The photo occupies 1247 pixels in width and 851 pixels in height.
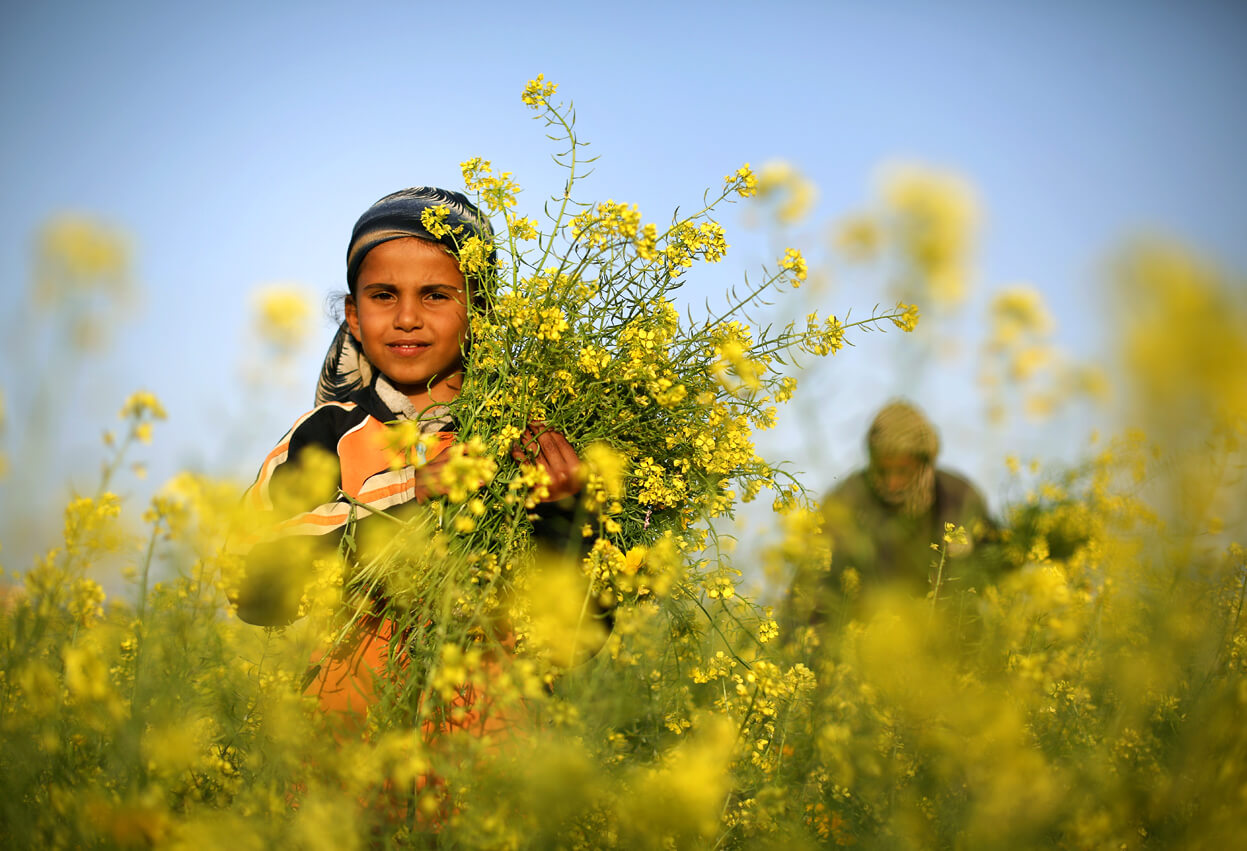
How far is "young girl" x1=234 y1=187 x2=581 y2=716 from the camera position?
1519 millimetres

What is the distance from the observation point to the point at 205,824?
124cm

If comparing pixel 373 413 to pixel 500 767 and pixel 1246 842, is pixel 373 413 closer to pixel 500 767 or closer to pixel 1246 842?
pixel 500 767

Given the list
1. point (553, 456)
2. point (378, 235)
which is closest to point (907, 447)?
point (553, 456)

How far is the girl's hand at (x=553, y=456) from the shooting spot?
1.52 meters

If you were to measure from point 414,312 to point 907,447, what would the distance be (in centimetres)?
324

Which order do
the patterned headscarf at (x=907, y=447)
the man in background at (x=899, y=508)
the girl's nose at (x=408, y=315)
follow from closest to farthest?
the girl's nose at (x=408, y=315), the man in background at (x=899, y=508), the patterned headscarf at (x=907, y=447)

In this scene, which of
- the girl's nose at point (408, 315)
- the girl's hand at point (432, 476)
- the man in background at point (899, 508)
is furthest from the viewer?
the man in background at point (899, 508)

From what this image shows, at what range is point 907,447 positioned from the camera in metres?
4.21

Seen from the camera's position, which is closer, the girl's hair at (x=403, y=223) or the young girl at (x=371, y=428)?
the young girl at (x=371, y=428)

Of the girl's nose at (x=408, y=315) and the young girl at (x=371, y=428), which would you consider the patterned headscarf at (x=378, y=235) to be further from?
the girl's nose at (x=408, y=315)

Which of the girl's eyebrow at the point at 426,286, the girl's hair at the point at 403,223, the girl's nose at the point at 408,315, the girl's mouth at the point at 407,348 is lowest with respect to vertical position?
the girl's mouth at the point at 407,348

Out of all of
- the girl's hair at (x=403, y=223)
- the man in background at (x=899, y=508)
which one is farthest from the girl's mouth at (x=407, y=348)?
the man in background at (x=899, y=508)

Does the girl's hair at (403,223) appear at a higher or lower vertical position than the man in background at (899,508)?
higher

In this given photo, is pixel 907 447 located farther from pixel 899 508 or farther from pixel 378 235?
pixel 378 235
